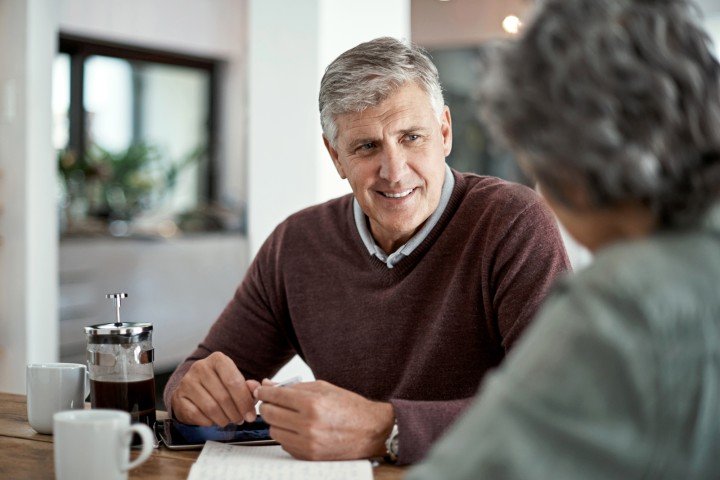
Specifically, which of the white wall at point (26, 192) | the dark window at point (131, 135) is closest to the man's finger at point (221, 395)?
the white wall at point (26, 192)

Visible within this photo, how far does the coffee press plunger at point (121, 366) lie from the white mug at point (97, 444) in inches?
10.5

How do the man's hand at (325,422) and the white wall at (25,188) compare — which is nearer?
the man's hand at (325,422)

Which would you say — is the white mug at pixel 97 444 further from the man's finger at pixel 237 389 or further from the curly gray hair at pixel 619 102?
the curly gray hair at pixel 619 102

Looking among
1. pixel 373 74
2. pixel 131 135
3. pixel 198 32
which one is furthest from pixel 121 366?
pixel 198 32

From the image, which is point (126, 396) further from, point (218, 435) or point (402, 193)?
point (402, 193)

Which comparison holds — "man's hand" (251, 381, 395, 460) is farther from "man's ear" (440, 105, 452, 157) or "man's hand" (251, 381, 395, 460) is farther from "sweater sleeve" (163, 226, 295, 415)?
"man's ear" (440, 105, 452, 157)

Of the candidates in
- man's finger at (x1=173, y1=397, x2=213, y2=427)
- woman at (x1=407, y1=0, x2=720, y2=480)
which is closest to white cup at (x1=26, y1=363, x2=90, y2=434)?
man's finger at (x1=173, y1=397, x2=213, y2=427)

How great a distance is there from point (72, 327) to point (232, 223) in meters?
1.68

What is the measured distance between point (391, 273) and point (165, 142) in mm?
5178

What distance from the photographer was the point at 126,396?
1485 mm

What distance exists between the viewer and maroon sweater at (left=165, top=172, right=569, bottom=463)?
1.66 m

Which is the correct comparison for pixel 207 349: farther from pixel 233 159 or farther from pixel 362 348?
pixel 233 159

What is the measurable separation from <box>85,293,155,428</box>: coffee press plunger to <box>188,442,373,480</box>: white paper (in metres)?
0.17

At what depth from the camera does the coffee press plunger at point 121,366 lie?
1.46 meters
